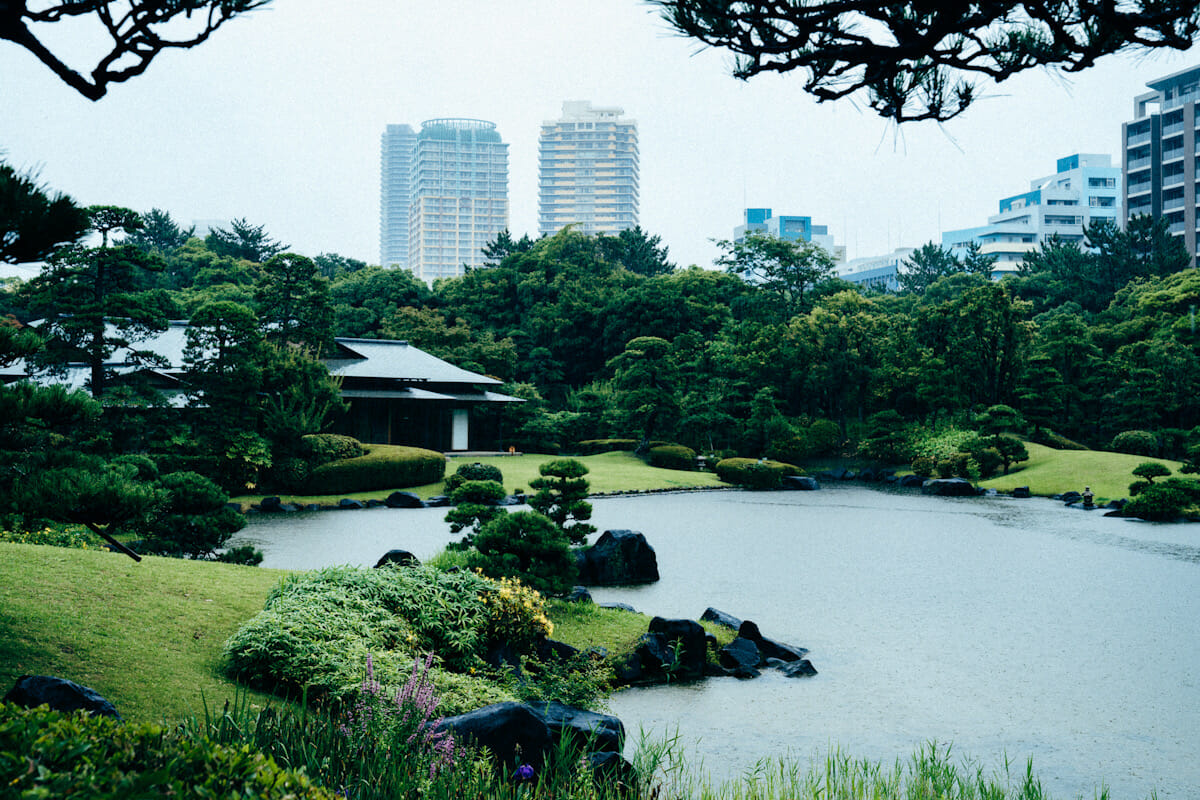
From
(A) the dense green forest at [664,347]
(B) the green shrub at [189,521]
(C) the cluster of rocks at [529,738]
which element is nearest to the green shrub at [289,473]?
(A) the dense green forest at [664,347]

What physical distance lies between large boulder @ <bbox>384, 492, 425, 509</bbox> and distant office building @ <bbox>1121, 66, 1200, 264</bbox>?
51441 mm

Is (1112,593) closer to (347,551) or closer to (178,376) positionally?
(347,551)

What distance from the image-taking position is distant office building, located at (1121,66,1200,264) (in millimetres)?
51469

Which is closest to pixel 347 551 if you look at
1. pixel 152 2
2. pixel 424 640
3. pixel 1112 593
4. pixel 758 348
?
pixel 424 640

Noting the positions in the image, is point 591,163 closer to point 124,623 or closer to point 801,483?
point 801,483

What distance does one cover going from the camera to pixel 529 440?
3075 centimetres

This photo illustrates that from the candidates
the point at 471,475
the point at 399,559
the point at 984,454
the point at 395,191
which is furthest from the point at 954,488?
the point at 395,191

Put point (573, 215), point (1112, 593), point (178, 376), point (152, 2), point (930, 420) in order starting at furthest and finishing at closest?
point (573, 215), point (930, 420), point (178, 376), point (1112, 593), point (152, 2)

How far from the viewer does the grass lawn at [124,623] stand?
179 inches

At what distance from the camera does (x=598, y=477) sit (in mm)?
23812

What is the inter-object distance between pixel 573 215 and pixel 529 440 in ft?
363

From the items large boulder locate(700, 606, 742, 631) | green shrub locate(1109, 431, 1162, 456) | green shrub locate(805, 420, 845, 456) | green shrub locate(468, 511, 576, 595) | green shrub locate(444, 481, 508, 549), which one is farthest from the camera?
green shrub locate(805, 420, 845, 456)

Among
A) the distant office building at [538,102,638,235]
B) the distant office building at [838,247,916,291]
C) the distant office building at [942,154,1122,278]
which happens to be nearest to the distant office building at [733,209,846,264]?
the distant office building at [838,247,916,291]

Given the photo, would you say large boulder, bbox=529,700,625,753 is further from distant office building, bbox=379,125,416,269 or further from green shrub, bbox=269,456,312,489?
distant office building, bbox=379,125,416,269
